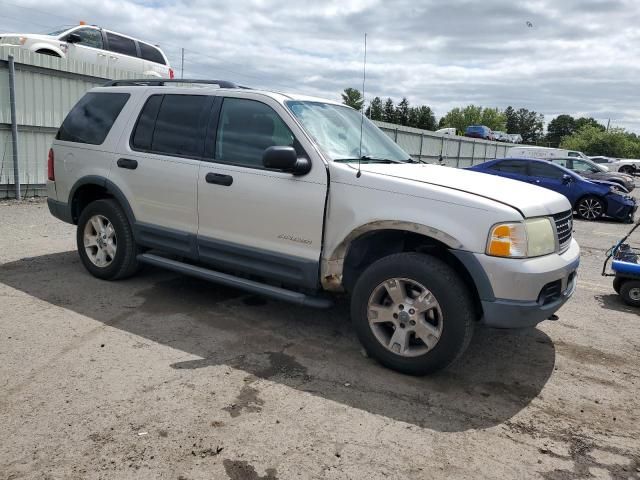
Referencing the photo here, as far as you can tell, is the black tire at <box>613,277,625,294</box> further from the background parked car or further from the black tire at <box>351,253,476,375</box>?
the background parked car

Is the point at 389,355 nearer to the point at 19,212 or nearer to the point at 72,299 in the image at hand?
the point at 72,299

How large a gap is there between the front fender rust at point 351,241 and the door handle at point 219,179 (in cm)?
105

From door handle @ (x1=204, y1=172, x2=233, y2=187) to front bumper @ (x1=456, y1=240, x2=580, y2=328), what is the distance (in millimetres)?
1959

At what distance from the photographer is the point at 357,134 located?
180 inches

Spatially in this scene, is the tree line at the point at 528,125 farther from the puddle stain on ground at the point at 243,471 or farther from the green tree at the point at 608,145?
the puddle stain on ground at the point at 243,471

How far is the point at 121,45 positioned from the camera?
46.1 feet

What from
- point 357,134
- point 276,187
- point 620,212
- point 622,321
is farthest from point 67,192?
point 620,212

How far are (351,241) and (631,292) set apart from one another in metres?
3.61

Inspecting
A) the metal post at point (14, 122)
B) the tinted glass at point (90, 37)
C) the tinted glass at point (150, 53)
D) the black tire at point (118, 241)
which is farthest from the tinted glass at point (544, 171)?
the metal post at point (14, 122)

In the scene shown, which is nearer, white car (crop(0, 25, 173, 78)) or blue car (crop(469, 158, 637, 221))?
white car (crop(0, 25, 173, 78))

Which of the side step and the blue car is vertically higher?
the blue car

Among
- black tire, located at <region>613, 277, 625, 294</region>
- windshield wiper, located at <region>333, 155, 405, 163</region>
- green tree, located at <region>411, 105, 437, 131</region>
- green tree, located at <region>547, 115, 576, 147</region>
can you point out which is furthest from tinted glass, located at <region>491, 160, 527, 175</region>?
green tree, located at <region>547, 115, 576, 147</region>

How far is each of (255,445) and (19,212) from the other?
7.72 meters

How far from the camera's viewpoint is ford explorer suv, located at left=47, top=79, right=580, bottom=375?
11.1ft
